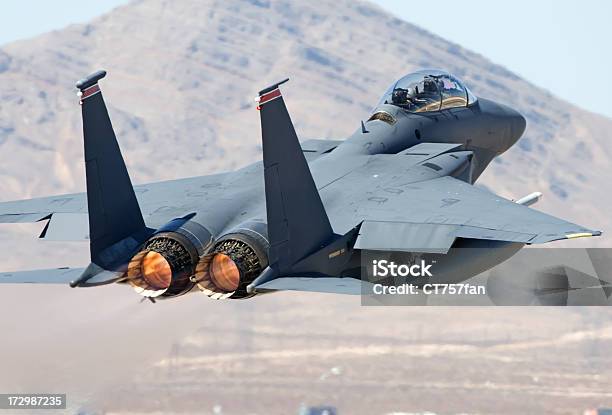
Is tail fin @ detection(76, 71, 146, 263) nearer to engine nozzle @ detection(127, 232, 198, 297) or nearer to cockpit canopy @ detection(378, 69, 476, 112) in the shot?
engine nozzle @ detection(127, 232, 198, 297)

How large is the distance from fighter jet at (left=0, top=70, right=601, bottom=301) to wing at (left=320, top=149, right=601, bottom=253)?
0.02 m

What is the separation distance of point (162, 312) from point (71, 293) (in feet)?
8.32

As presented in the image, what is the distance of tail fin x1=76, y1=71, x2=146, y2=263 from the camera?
22984 millimetres

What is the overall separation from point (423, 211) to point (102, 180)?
624 centimetres

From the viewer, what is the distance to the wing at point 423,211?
23.6 m

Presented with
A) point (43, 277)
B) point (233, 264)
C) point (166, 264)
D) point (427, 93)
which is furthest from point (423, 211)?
point (43, 277)

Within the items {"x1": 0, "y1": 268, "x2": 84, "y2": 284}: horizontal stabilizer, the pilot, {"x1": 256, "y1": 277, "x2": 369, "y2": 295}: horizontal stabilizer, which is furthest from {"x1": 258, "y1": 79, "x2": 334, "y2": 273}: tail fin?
the pilot

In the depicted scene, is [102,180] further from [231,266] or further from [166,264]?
[231,266]

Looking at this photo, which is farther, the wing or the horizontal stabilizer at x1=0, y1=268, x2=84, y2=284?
the wing

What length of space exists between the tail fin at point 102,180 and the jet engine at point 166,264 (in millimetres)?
628

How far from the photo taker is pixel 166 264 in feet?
78.0

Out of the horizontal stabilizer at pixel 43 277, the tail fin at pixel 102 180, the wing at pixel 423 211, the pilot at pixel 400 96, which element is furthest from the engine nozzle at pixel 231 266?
the pilot at pixel 400 96

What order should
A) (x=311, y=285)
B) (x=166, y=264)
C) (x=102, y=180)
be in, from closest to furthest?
(x=311, y=285), (x=102, y=180), (x=166, y=264)

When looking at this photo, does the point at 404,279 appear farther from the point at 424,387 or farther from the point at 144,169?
the point at 144,169
